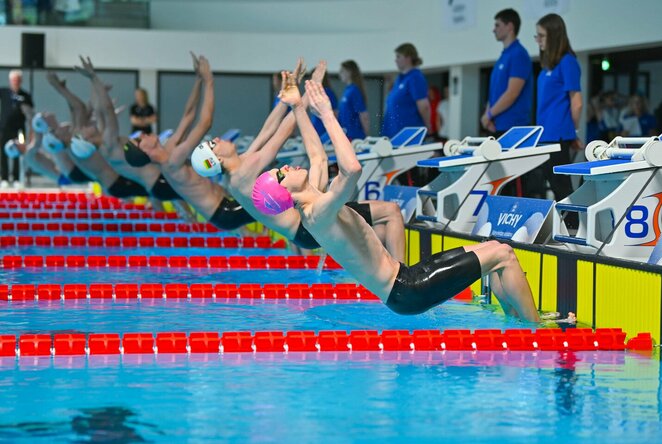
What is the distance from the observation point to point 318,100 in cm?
521

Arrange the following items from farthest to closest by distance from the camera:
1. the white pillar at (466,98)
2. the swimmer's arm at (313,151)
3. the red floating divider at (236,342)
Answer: the white pillar at (466,98)
the swimmer's arm at (313,151)
the red floating divider at (236,342)

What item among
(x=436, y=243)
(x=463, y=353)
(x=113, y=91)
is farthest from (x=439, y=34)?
(x=463, y=353)

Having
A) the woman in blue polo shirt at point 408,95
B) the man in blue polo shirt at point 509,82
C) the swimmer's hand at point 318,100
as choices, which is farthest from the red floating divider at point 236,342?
the woman in blue polo shirt at point 408,95

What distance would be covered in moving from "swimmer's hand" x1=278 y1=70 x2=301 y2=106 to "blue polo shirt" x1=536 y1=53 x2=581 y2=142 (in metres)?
2.73

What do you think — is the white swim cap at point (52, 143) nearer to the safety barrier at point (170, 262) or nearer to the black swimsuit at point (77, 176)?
the black swimsuit at point (77, 176)

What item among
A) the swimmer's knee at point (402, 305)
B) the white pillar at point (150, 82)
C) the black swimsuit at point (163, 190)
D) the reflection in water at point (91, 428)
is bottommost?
the reflection in water at point (91, 428)

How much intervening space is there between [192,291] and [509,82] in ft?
10.2

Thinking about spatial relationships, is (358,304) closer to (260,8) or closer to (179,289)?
(179,289)

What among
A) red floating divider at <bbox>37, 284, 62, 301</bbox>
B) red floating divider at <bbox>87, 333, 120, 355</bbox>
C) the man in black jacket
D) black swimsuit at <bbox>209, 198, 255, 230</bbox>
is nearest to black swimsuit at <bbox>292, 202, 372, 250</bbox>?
red floating divider at <bbox>37, 284, 62, 301</bbox>

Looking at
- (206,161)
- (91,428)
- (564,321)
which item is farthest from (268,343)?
(206,161)

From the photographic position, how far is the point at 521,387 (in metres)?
4.74

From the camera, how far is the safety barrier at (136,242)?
10.7 meters

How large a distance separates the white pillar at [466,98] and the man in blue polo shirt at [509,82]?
25.2 feet

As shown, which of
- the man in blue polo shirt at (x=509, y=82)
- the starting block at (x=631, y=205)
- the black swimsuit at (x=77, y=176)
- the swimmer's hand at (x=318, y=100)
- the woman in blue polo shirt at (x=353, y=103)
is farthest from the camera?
the black swimsuit at (x=77, y=176)
